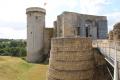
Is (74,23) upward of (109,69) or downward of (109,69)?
upward

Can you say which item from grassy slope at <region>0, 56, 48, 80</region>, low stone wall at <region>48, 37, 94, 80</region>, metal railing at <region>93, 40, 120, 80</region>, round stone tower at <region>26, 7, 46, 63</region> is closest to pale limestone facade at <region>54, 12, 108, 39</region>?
round stone tower at <region>26, 7, 46, 63</region>

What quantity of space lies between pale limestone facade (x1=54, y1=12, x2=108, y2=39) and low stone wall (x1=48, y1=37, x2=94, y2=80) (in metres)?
17.9

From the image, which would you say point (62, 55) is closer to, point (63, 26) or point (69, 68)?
point (69, 68)

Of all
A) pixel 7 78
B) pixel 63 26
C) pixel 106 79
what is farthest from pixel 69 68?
pixel 63 26

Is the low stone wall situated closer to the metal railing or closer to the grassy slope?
the metal railing

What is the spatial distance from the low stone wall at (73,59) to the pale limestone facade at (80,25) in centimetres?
1786

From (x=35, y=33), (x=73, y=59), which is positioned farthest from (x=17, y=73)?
(x=73, y=59)

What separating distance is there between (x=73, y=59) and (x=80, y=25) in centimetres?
2058

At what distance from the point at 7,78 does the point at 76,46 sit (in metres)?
11.7

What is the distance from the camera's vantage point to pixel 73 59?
14.4 metres

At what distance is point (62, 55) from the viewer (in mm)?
14805

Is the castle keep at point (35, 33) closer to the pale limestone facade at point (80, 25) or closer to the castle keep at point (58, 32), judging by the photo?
the castle keep at point (58, 32)

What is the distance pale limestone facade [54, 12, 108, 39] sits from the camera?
33.0 metres

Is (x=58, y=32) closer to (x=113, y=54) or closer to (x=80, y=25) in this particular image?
(x=80, y=25)
